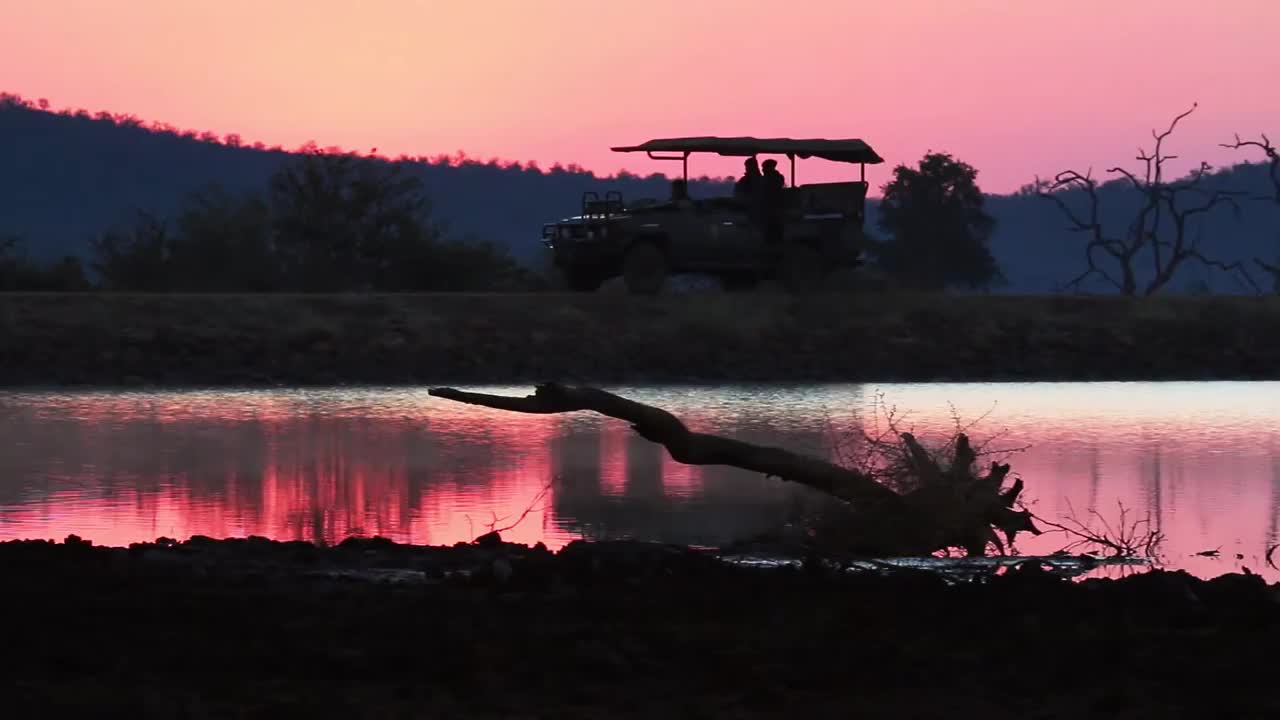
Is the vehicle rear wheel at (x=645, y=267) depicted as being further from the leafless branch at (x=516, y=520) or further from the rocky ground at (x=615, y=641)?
the rocky ground at (x=615, y=641)

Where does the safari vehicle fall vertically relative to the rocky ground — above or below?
above

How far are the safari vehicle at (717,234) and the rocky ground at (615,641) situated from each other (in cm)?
2265

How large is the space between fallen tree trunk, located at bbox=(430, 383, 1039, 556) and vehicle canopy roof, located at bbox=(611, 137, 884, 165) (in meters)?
20.6

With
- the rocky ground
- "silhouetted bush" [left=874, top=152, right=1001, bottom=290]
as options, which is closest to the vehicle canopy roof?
the rocky ground

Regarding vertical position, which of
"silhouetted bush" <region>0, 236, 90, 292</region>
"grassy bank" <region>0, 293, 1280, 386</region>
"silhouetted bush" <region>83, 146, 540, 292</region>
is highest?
"silhouetted bush" <region>83, 146, 540, 292</region>

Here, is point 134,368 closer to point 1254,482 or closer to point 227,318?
point 227,318

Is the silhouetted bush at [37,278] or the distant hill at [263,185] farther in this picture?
the distant hill at [263,185]

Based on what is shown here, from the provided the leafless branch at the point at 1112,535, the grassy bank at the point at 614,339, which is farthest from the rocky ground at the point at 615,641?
the grassy bank at the point at 614,339

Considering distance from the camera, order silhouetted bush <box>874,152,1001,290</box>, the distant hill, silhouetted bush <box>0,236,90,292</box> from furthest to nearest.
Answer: the distant hill
silhouetted bush <box>874,152,1001,290</box>
silhouetted bush <box>0,236,90,292</box>

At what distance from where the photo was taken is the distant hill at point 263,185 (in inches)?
5044

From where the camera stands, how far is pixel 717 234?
1377 inches

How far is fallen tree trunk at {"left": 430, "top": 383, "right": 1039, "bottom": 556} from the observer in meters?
14.2

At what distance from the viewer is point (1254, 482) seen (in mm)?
19359

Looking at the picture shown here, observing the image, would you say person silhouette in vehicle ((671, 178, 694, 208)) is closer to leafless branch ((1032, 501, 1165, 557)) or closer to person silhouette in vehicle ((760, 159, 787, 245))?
person silhouette in vehicle ((760, 159, 787, 245))
